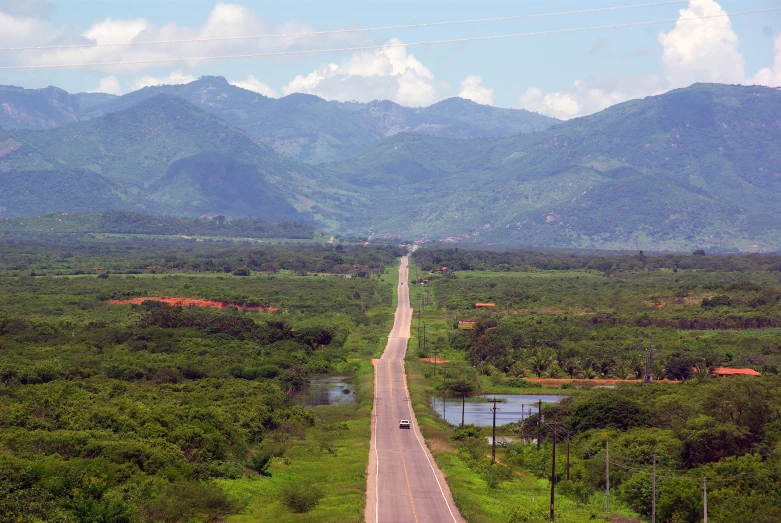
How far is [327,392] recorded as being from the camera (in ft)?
311

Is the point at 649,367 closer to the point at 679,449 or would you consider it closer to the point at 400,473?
the point at 679,449

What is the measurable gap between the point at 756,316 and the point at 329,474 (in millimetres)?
94849

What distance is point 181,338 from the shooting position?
10919cm

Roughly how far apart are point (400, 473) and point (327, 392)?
124 ft

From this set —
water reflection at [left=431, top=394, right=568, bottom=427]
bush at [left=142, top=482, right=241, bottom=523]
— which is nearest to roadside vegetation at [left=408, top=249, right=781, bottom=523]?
water reflection at [left=431, top=394, right=568, bottom=427]

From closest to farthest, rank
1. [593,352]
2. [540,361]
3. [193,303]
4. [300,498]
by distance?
[300,498] < [540,361] < [593,352] < [193,303]

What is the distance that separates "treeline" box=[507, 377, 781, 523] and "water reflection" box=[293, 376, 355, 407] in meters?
21.1

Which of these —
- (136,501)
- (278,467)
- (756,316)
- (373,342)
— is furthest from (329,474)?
(756,316)

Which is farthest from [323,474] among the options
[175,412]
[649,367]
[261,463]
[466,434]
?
[649,367]

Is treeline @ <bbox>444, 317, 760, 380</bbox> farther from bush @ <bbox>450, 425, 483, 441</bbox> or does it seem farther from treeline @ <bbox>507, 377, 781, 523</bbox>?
bush @ <bbox>450, 425, 483, 441</bbox>

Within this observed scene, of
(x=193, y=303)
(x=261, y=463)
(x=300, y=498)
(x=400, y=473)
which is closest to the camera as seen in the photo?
(x=300, y=498)

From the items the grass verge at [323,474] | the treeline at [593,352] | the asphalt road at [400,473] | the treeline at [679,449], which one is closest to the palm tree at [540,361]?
the treeline at [593,352]

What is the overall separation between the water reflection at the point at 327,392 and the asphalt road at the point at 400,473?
9.51 feet

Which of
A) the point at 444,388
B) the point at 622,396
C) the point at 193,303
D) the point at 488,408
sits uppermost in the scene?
the point at 193,303
